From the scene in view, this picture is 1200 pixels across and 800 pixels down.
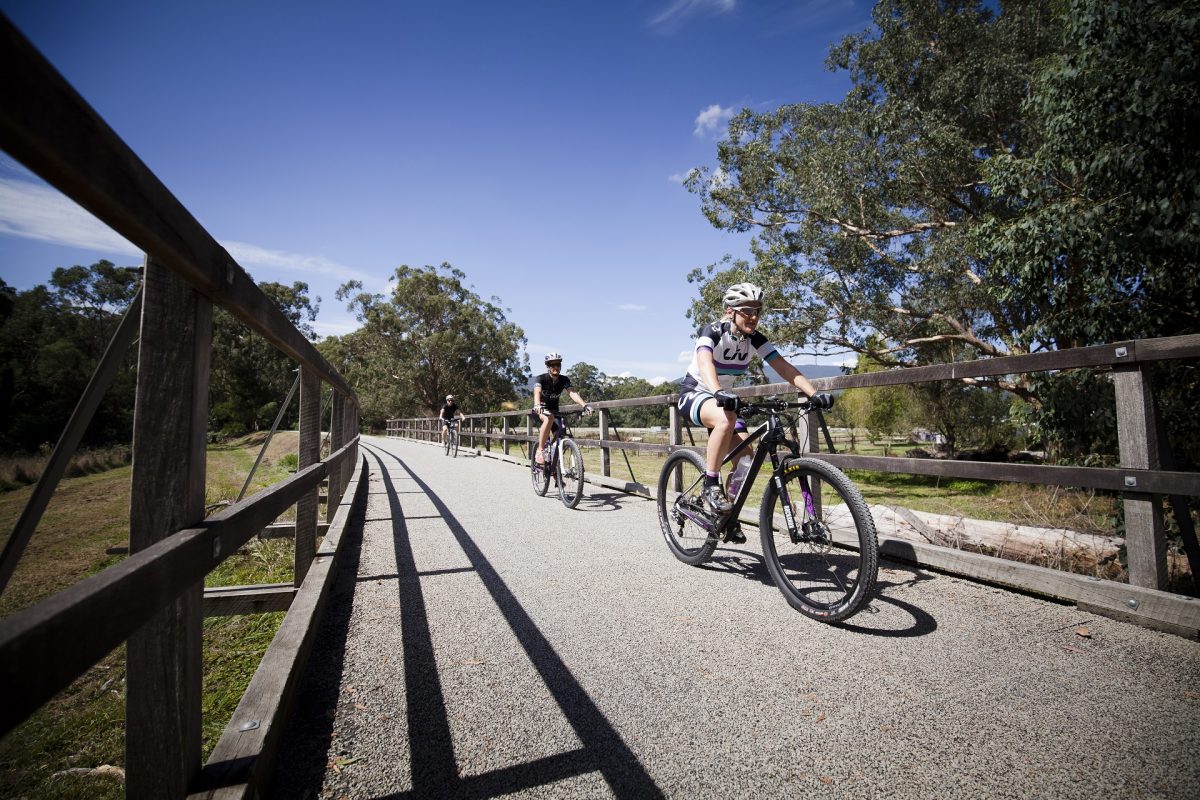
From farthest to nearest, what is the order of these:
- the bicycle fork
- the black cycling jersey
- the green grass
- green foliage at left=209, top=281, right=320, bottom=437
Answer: the black cycling jersey → the bicycle fork → green foliage at left=209, top=281, right=320, bottom=437 → the green grass

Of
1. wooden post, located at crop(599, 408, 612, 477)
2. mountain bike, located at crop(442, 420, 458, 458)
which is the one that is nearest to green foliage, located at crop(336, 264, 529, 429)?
mountain bike, located at crop(442, 420, 458, 458)

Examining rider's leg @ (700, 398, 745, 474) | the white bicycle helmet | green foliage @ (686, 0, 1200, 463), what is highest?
green foliage @ (686, 0, 1200, 463)

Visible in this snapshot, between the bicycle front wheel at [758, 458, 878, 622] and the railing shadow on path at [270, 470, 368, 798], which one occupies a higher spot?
the bicycle front wheel at [758, 458, 878, 622]

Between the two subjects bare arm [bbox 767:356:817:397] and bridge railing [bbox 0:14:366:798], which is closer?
bridge railing [bbox 0:14:366:798]

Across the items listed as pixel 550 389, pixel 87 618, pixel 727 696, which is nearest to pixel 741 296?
pixel 727 696

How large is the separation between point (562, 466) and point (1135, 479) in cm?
517

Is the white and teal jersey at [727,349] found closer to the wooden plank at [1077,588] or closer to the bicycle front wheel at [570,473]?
the wooden plank at [1077,588]

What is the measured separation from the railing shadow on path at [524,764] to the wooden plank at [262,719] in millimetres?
395

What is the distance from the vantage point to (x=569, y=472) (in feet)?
21.1

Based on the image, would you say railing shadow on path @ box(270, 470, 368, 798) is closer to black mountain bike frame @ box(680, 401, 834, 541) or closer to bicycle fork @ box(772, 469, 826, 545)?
black mountain bike frame @ box(680, 401, 834, 541)

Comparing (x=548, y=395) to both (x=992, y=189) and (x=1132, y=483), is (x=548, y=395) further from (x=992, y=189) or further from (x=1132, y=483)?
(x=992, y=189)

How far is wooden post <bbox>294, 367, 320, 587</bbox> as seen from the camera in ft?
10.3

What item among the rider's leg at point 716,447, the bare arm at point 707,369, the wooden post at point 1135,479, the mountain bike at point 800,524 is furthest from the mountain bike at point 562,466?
the wooden post at point 1135,479

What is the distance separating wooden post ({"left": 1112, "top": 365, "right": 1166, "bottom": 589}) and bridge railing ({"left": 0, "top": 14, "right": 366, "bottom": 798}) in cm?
358
